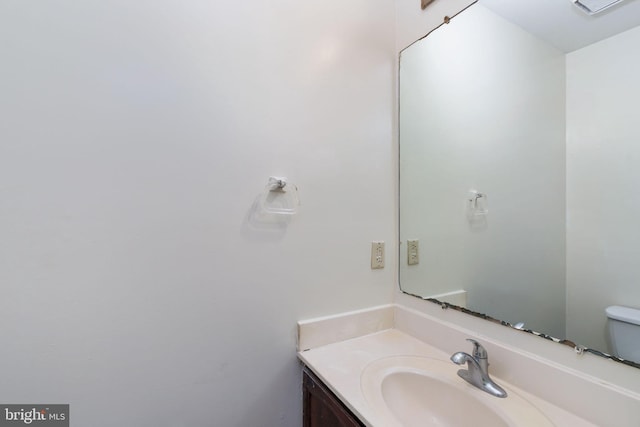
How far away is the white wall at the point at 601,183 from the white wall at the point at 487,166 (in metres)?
0.04

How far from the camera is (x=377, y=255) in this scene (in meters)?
1.18

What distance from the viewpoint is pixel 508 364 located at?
807 mm

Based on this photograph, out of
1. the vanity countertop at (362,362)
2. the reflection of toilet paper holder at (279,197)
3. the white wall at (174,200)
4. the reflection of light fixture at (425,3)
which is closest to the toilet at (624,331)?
the vanity countertop at (362,362)

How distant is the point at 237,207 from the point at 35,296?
546mm

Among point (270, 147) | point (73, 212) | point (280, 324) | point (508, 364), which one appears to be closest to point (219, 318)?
point (280, 324)

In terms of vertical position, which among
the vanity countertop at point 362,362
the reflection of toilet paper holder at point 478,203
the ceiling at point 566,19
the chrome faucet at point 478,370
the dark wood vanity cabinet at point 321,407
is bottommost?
the dark wood vanity cabinet at point 321,407

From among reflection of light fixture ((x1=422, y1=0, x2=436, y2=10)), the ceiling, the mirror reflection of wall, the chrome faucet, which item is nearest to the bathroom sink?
the chrome faucet

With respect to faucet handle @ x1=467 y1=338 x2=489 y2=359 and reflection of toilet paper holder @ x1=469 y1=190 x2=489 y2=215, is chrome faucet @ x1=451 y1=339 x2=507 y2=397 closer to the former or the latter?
faucet handle @ x1=467 y1=338 x2=489 y2=359

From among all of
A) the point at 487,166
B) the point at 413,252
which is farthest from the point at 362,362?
the point at 487,166

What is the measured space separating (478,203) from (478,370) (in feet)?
1.99

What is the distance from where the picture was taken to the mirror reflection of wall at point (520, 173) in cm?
71

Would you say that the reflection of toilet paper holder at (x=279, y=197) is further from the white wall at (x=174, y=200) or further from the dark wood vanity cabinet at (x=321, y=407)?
the dark wood vanity cabinet at (x=321, y=407)

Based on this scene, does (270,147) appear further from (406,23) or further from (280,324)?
(406,23)

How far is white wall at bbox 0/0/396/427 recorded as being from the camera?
0.67 m
